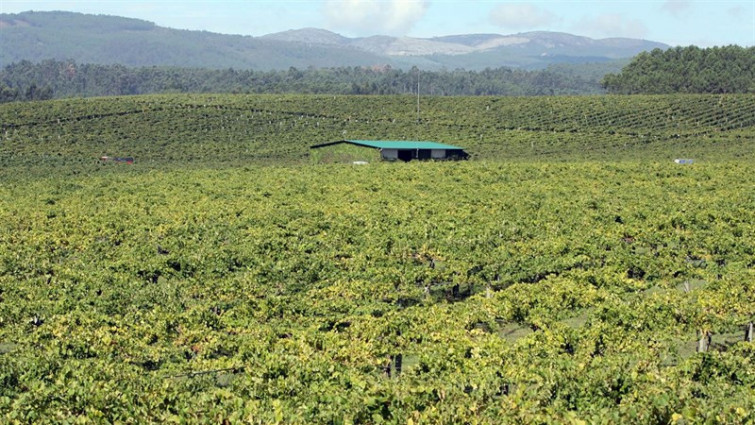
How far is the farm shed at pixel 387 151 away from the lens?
96.8 meters

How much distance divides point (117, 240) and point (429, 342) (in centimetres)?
2544

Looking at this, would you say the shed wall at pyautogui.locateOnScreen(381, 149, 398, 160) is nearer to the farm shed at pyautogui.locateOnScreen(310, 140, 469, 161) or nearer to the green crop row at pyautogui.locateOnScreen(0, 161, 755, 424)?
the farm shed at pyautogui.locateOnScreen(310, 140, 469, 161)

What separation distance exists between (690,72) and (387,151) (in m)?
105

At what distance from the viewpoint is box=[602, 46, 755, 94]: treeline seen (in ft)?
568

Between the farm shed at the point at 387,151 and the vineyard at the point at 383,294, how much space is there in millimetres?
8455

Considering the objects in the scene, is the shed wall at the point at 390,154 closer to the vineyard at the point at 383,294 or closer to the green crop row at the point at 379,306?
the vineyard at the point at 383,294

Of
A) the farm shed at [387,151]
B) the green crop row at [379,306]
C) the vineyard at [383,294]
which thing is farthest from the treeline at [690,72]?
the green crop row at [379,306]

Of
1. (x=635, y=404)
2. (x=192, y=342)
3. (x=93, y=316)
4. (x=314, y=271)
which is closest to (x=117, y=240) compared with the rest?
(x=314, y=271)

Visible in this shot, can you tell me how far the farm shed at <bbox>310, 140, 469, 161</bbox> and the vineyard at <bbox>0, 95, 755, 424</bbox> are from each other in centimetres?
846

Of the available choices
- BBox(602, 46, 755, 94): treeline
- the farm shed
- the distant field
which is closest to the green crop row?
the farm shed

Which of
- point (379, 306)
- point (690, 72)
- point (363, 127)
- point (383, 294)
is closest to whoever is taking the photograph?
point (379, 306)

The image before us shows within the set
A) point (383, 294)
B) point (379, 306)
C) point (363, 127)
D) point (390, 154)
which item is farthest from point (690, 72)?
point (379, 306)

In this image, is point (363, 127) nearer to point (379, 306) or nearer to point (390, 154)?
point (390, 154)

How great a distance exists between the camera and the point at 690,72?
585ft
